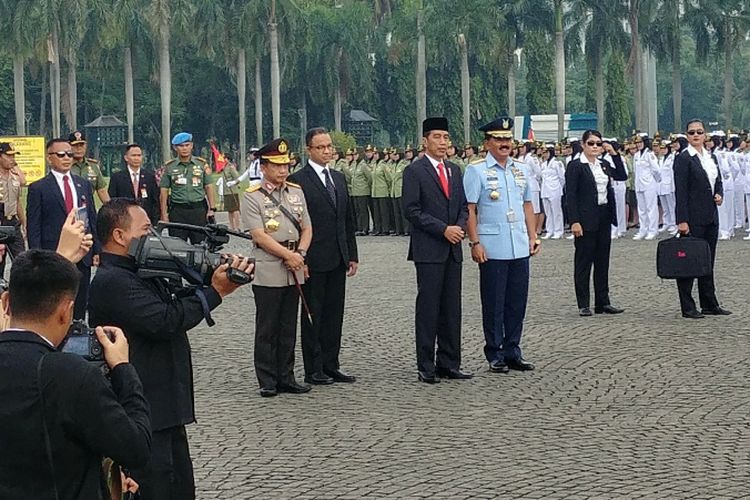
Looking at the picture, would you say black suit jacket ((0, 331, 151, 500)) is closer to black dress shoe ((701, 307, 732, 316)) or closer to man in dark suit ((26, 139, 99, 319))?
man in dark suit ((26, 139, 99, 319))

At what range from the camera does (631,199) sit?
104 feet

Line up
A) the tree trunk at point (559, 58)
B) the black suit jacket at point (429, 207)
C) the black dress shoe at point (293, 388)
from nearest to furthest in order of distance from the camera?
1. the black dress shoe at point (293, 388)
2. the black suit jacket at point (429, 207)
3. the tree trunk at point (559, 58)

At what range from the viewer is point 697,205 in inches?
572

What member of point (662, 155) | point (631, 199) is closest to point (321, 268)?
point (662, 155)

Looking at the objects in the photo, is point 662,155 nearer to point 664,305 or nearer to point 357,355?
point 664,305

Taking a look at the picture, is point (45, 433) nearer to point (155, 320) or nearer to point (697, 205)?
point (155, 320)

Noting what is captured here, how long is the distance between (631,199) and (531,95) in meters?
59.6

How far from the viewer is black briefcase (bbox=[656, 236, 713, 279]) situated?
14.1 meters

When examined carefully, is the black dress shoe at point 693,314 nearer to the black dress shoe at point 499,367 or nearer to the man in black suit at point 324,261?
the black dress shoe at point 499,367

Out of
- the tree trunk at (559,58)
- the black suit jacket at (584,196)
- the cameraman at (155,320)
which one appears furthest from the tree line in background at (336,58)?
the cameraman at (155,320)

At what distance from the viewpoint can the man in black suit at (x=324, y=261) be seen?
10930 millimetres

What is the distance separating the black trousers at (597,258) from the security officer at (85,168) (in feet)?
16.4

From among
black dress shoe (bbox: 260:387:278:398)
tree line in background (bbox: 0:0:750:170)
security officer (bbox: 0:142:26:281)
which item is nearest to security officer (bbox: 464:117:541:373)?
black dress shoe (bbox: 260:387:278:398)

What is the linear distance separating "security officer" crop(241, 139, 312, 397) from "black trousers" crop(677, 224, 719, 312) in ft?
17.1
